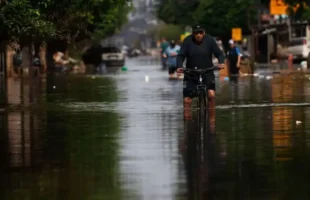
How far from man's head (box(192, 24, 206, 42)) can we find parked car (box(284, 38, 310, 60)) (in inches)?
1999

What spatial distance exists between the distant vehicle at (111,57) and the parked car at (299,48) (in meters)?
17.2

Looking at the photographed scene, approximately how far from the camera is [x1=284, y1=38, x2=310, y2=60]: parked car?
235 feet

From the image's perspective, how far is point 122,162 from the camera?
12789mm

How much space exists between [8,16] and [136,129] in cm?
817

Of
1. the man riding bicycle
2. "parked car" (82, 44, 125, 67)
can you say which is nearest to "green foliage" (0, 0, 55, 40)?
the man riding bicycle

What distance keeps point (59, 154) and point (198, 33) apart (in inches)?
255

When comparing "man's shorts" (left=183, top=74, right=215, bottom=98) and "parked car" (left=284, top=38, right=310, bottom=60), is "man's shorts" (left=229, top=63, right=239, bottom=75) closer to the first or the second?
"parked car" (left=284, top=38, right=310, bottom=60)

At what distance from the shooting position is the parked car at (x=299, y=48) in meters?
71.5

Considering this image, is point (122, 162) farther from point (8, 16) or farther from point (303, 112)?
point (8, 16)

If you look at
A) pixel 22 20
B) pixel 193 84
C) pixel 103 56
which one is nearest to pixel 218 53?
pixel 193 84

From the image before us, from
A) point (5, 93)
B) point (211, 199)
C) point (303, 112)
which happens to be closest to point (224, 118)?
point (303, 112)

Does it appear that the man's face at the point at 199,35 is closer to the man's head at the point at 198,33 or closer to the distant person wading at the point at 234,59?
the man's head at the point at 198,33

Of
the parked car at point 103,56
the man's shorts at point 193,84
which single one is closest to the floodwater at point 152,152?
the man's shorts at point 193,84

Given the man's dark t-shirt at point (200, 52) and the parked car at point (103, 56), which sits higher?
the parked car at point (103, 56)
